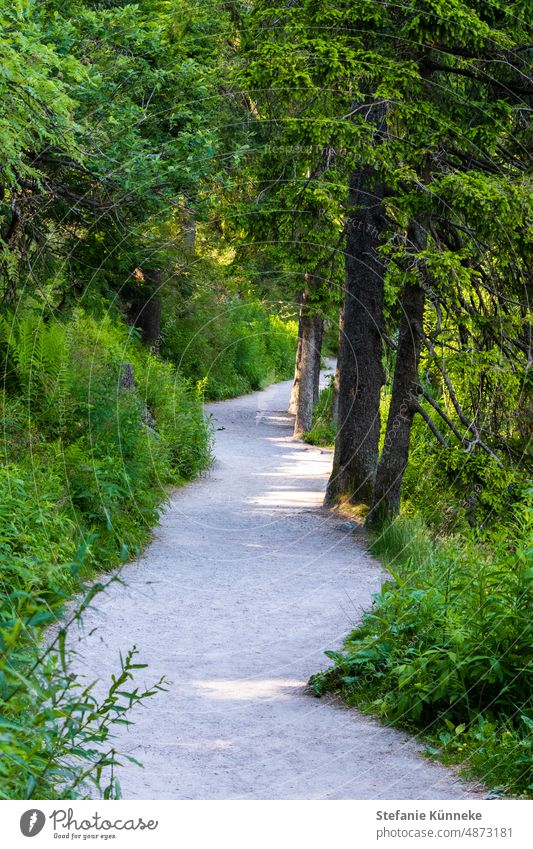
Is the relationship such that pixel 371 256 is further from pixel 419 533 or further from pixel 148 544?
pixel 148 544

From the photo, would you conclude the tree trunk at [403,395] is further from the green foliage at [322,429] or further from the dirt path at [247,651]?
the green foliage at [322,429]

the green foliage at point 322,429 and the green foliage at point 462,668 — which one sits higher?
the green foliage at point 322,429

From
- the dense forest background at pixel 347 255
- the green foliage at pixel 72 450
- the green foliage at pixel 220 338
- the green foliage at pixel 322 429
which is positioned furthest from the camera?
the green foliage at pixel 220 338

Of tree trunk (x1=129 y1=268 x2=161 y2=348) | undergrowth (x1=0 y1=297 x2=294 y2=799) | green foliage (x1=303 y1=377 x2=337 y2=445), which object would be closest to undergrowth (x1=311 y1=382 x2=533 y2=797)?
undergrowth (x1=0 y1=297 x2=294 y2=799)

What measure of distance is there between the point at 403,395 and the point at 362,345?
4.67 ft

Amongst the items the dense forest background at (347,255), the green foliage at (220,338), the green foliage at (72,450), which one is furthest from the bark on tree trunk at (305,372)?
the green foliage at (72,450)

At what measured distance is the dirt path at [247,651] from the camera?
5.40 meters

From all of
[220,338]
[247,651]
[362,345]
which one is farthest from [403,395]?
[220,338]

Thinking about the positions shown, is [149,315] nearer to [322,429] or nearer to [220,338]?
[322,429]

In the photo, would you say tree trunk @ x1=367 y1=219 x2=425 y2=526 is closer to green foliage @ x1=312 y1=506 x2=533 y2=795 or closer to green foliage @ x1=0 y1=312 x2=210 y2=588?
green foliage @ x1=0 y1=312 x2=210 y2=588

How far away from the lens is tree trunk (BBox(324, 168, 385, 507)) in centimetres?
1294

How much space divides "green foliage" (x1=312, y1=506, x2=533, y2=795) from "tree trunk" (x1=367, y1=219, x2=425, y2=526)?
4.68 meters

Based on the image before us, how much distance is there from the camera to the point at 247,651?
8.00m

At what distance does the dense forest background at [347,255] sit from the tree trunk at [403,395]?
36mm
